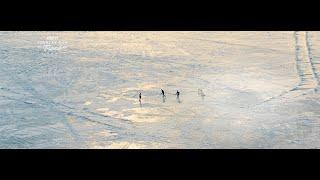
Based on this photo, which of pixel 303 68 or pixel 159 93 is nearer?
pixel 159 93

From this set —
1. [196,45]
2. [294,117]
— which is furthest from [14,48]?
[294,117]

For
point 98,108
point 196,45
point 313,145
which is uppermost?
point 196,45

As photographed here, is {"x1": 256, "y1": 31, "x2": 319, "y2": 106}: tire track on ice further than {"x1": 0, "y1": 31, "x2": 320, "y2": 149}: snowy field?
Yes

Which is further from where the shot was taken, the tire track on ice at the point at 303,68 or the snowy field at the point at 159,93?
the tire track on ice at the point at 303,68

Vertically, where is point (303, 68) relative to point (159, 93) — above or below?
above
